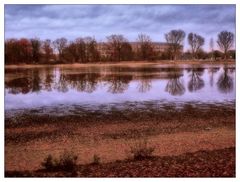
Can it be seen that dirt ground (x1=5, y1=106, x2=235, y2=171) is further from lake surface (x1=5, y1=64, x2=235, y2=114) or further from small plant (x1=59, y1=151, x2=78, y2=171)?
lake surface (x1=5, y1=64, x2=235, y2=114)

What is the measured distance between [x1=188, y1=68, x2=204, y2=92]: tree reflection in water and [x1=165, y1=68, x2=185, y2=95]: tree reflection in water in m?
0.43

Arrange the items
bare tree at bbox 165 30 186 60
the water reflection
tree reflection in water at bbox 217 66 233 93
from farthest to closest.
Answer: the water reflection, tree reflection in water at bbox 217 66 233 93, bare tree at bbox 165 30 186 60

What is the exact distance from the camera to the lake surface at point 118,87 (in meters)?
16.0

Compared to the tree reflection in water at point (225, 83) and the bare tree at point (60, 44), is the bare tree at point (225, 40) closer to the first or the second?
the tree reflection in water at point (225, 83)

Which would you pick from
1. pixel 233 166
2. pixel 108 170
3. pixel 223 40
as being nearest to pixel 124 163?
pixel 108 170

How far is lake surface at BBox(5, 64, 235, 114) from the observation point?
1599cm

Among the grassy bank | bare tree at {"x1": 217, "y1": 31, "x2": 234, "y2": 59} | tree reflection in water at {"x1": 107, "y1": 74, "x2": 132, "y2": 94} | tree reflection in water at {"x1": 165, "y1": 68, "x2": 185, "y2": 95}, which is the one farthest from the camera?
tree reflection in water at {"x1": 107, "y1": 74, "x2": 132, "y2": 94}

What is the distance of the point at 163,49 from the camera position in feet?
49.6

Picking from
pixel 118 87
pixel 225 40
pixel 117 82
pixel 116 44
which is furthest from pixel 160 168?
pixel 117 82

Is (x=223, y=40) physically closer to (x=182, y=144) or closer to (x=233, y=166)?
(x=182, y=144)

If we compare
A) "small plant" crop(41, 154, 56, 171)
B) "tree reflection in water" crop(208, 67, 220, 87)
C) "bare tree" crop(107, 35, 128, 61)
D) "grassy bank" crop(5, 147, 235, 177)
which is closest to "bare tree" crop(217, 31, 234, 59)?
"bare tree" crop(107, 35, 128, 61)

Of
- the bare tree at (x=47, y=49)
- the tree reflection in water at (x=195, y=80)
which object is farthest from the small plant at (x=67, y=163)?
the tree reflection in water at (x=195, y=80)

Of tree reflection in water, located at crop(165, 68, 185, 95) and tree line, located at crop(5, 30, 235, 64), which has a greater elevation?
tree line, located at crop(5, 30, 235, 64)
